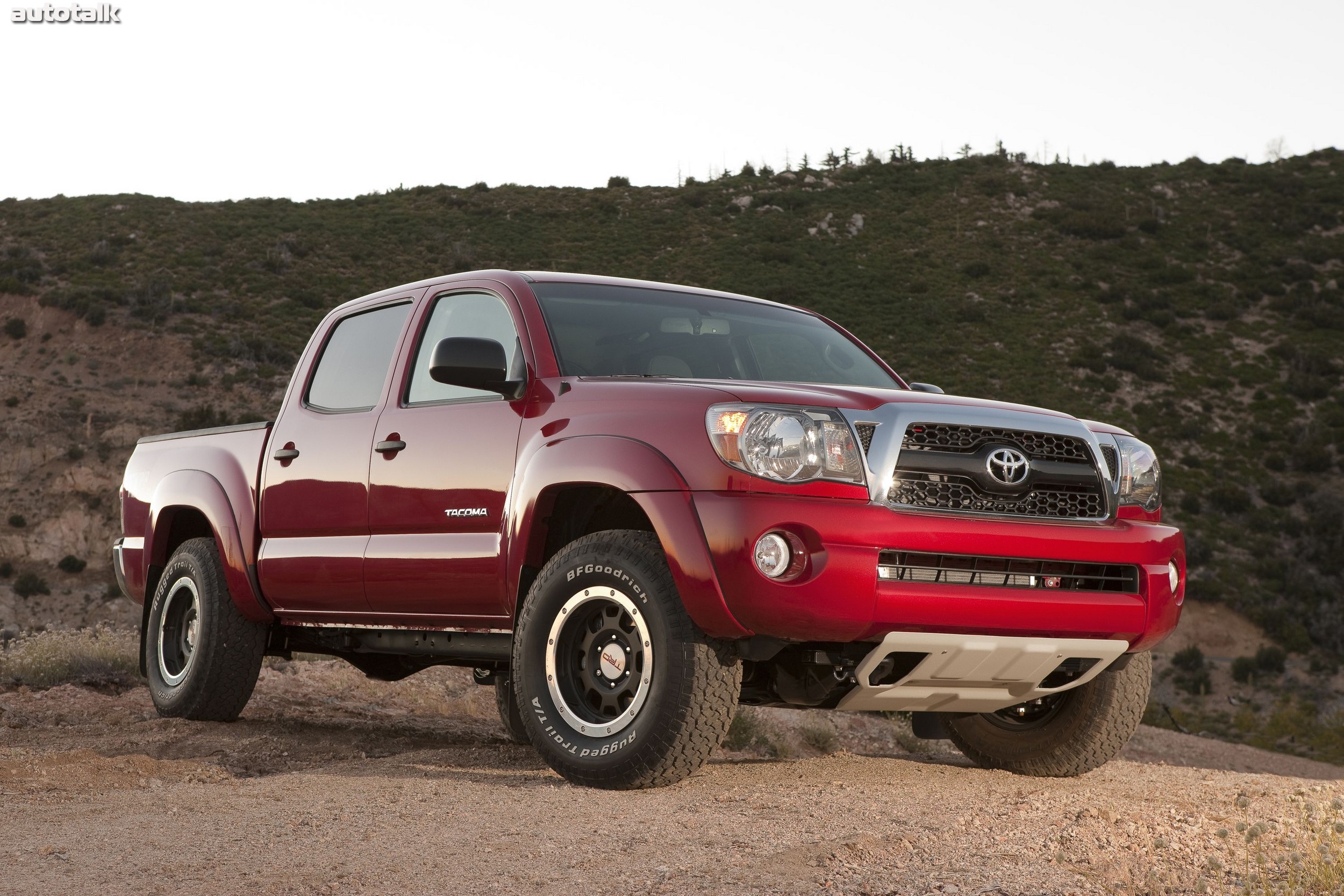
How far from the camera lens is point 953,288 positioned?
42.4 meters

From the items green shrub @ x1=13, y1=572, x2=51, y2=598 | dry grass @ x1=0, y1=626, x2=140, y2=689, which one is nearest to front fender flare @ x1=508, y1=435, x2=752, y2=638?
dry grass @ x1=0, y1=626, x2=140, y2=689

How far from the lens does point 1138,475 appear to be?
5410 mm

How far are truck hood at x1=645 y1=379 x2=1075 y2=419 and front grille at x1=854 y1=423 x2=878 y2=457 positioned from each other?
0.06 metres

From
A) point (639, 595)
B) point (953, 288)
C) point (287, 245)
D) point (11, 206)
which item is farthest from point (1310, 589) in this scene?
point (11, 206)

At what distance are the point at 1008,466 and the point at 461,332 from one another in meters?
2.65

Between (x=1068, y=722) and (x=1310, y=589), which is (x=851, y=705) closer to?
(x=1068, y=722)

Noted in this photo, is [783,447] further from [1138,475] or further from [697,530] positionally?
[1138,475]

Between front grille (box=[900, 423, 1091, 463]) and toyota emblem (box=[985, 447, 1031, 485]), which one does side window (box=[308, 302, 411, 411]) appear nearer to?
front grille (box=[900, 423, 1091, 463])

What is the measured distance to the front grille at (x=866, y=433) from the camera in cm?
466

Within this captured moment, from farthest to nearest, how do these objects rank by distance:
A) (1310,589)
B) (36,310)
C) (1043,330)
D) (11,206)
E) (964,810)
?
(11,206), (1043,330), (36,310), (1310,589), (964,810)

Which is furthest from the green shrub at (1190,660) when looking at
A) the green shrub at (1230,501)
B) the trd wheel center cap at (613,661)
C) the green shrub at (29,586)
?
the trd wheel center cap at (613,661)

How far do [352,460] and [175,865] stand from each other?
2710 millimetres

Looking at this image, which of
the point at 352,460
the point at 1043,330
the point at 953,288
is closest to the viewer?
the point at 352,460

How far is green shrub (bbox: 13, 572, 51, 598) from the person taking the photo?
1061 inches
